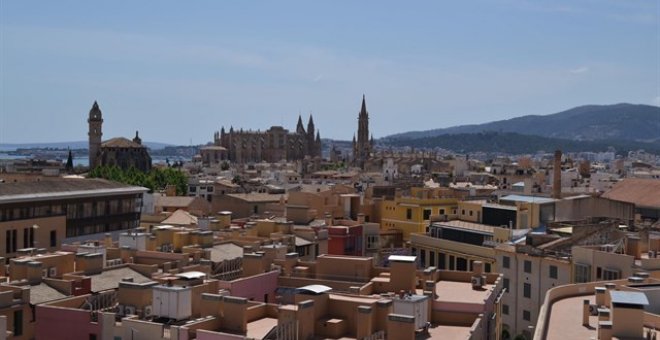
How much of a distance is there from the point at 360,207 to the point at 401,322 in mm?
46154

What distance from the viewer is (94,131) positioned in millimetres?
149000

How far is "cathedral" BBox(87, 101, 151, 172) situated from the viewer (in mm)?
147625

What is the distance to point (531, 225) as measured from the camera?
51.9m

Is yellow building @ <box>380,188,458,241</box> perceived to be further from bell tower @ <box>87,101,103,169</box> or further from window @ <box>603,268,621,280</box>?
bell tower @ <box>87,101,103,169</box>

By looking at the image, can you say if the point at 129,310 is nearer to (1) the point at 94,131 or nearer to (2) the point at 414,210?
(2) the point at 414,210

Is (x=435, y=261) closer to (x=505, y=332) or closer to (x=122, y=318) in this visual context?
(x=505, y=332)

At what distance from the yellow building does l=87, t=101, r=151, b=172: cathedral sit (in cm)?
9065

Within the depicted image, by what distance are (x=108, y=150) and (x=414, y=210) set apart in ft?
319

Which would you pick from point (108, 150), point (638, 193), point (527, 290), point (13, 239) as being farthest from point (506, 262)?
point (108, 150)

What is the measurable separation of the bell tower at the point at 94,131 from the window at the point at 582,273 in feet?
398

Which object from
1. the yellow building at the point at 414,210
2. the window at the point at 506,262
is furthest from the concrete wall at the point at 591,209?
the window at the point at 506,262

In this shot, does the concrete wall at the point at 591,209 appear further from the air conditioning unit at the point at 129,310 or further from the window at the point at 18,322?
the window at the point at 18,322

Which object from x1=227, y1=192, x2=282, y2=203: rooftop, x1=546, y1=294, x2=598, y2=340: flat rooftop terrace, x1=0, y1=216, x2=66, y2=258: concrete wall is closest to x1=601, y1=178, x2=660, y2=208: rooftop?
x1=227, y1=192, x2=282, y2=203: rooftop

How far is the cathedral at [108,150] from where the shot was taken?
148 m
